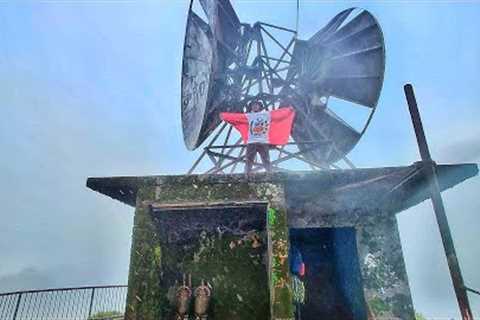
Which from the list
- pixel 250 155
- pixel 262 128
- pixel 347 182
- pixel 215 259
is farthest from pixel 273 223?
pixel 262 128

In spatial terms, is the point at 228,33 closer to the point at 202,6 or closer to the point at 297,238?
the point at 202,6

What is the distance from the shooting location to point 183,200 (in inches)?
222

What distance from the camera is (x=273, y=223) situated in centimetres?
532

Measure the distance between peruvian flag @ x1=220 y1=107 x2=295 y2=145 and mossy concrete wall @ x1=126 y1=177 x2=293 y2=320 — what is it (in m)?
3.47

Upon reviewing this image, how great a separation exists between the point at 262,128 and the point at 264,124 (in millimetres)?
129

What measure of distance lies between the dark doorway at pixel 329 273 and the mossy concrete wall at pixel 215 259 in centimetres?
165

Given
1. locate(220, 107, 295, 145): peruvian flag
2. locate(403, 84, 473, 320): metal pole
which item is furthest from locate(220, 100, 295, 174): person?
locate(403, 84, 473, 320): metal pole

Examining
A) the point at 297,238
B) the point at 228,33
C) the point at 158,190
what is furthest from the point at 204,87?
the point at 297,238

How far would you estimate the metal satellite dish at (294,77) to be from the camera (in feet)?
28.7

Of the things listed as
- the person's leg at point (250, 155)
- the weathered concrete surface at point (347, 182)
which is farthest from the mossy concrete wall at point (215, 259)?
the person's leg at point (250, 155)

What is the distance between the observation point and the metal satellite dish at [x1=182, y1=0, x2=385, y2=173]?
874 cm

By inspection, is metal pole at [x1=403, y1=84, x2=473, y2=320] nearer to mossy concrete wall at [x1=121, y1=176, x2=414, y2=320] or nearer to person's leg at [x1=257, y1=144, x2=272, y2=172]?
mossy concrete wall at [x1=121, y1=176, x2=414, y2=320]

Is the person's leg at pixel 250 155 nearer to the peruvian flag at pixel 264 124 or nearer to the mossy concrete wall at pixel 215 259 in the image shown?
the peruvian flag at pixel 264 124

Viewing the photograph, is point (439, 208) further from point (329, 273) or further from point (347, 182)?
point (329, 273)
